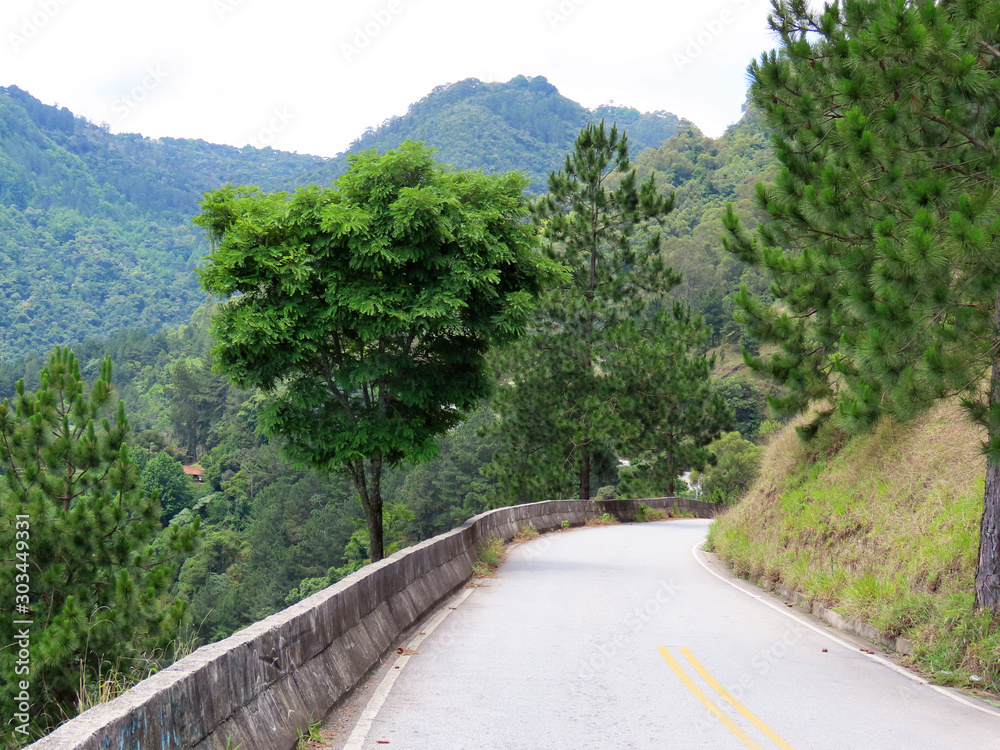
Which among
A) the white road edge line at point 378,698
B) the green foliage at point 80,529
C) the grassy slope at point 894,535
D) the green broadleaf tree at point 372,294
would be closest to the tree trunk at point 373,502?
the green broadleaf tree at point 372,294

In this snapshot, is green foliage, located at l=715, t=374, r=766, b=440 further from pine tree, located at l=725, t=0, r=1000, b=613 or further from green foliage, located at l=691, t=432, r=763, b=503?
pine tree, located at l=725, t=0, r=1000, b=613

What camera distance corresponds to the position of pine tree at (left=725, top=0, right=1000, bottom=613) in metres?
7.80

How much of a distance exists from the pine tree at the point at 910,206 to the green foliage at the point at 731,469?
55.8m

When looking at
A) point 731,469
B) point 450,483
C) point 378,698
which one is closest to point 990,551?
point 378,698

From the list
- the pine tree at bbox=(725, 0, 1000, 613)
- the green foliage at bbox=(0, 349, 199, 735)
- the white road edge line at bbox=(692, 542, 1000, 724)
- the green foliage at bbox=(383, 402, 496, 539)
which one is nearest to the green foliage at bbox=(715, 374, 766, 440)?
the green foliage at bbox=(383, 402, 496, 539)

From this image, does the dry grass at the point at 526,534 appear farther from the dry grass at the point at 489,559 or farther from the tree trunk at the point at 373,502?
the tree trunk at the point at 373,502

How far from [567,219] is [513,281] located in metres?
17.7

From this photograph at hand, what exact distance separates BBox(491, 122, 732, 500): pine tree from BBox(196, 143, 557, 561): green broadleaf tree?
55.4 ft

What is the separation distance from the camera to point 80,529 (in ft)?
47.7

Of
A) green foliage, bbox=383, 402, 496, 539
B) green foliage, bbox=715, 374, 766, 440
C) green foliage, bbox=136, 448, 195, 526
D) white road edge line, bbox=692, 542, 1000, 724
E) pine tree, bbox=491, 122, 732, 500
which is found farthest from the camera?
green foliage, bbox=136, 448, 195, 526

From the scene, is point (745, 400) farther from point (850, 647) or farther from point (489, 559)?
point (850, 647)

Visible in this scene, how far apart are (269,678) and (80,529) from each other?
10550 mm

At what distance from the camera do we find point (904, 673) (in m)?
8.71

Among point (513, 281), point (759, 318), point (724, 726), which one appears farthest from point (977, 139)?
point (513, 281)
